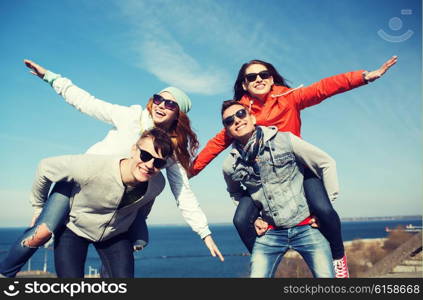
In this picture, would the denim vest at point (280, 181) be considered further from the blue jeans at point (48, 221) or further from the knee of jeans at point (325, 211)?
the blue jeans at point (48, 221)

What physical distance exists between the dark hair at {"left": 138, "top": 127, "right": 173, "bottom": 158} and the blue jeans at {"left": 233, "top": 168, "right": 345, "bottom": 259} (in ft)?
4.01

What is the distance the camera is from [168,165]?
423cm

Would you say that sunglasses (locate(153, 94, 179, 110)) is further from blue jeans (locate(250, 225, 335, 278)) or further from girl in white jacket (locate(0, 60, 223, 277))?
blue jeans (locate(250, 225, 335, 278))

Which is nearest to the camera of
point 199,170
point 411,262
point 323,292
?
point 323,292

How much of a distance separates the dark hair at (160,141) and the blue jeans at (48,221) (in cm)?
109

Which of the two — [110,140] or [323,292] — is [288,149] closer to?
[323,292]

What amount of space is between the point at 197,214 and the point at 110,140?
1.51m

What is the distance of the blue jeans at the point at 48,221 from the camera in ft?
11.9

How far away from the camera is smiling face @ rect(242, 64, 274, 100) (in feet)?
15.3

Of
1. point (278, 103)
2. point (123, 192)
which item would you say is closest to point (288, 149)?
point (278, 103)

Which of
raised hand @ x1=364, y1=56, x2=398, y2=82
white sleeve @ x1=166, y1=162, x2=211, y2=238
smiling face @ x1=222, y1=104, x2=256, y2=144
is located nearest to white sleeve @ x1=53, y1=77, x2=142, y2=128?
white sleeve @ x1=166, y1=162, x2=211, y2=238

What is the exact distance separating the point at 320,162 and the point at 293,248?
1157 mm

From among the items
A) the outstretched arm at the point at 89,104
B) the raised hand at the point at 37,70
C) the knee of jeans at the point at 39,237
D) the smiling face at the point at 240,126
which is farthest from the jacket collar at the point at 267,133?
the raised hand at the point at 37,70

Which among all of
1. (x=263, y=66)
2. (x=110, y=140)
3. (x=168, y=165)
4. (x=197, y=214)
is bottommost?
(x=197, y=214)
